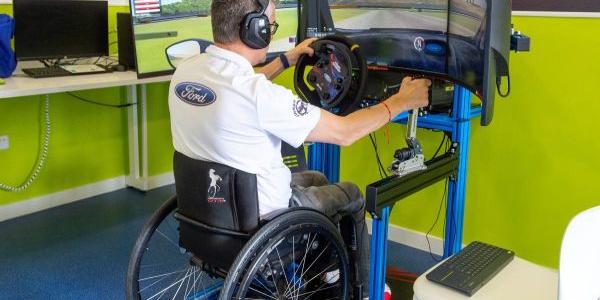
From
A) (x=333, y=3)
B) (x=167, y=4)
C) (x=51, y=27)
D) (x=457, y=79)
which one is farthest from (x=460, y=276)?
(x=51, y=27)

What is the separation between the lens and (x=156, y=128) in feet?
13.8

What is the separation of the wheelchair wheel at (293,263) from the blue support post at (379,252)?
0.37 ft

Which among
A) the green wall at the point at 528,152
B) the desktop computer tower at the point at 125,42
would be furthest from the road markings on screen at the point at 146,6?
the green wall at the point at 528,152

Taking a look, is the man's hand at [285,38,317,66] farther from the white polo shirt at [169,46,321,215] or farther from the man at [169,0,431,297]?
the white polo shirt at [169,46,321,215]

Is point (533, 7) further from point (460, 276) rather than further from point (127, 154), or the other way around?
point (127, 154)

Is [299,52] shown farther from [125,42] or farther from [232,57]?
[125,42]

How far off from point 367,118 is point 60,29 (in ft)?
7.43

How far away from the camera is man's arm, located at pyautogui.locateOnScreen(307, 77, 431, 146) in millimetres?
1783

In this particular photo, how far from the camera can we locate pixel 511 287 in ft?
5.13

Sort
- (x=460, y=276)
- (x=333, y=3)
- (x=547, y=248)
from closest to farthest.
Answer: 1. (x=460, y=276)
2. (x=333, y=3)
3. (x=547, y=248)

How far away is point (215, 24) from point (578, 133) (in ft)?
5.41

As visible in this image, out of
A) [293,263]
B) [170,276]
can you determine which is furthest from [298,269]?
[170,276]

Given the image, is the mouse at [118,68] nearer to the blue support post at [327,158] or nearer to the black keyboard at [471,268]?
the blue support post at [327,158]

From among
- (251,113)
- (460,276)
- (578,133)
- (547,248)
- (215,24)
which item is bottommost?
(547,248)
